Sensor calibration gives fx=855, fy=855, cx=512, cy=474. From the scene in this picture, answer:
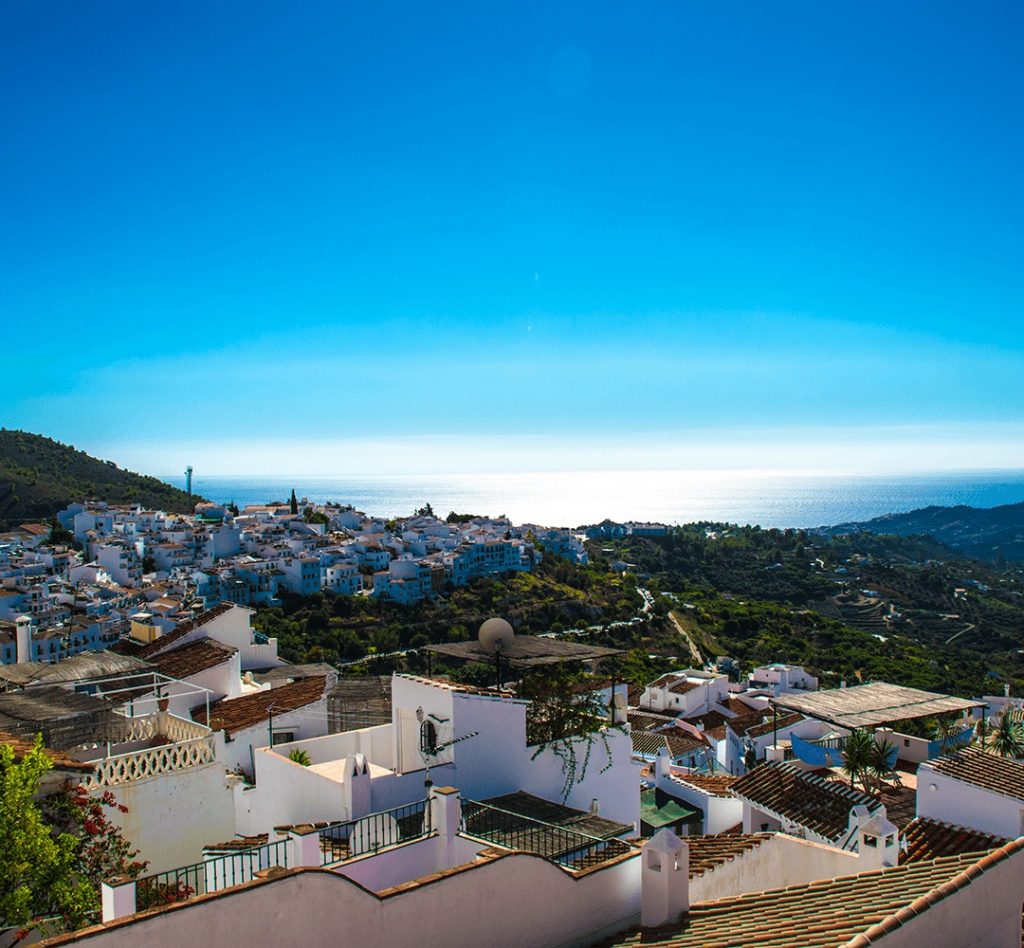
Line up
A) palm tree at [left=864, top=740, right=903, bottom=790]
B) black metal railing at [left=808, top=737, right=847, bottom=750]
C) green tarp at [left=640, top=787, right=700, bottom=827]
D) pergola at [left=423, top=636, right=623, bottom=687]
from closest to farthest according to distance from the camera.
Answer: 1. pergola at [left=423, top=636, right=623, bottom=687]
2. green tarp at [left=640, top=787, right=700, bottom=827]
3. palm tree at [left=864, top=740, right=903, bottom=790]
4. black metal railing at [left=808, top=737, right=847, bottom=750]

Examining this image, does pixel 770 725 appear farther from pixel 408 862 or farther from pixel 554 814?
pixel 408 862

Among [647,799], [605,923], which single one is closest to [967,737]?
[647,799]

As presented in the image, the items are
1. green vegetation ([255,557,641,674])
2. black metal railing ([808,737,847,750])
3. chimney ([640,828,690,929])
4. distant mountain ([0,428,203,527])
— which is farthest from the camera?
distant mountain ([0,428,203,527])

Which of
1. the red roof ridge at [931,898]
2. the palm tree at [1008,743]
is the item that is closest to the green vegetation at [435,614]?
the palm tree at [1008,743]

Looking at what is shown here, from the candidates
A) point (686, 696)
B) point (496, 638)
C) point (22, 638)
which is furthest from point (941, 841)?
point (686, 696)

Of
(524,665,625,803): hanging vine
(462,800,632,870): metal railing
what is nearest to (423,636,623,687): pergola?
(524,665,625,803): hanging vine

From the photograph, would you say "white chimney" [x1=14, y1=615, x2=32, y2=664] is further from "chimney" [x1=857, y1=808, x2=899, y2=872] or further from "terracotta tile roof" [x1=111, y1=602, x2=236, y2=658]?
"chimney" [x1=857, y1=808, x2=899, y2=872]

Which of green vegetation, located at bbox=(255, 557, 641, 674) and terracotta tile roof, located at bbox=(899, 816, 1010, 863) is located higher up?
terracotta tile roof, located at bbox=(899, 816, 1010, 863)
